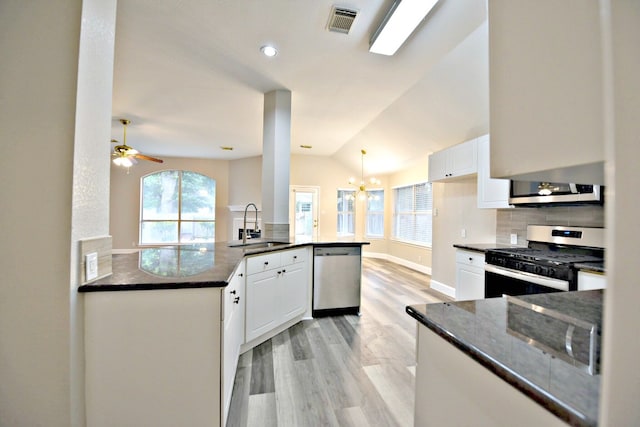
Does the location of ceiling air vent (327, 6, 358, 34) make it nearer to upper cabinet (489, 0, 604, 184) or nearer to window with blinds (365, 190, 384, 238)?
upper cabinet (489, 0, 604, 184)

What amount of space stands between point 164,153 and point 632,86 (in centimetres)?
825

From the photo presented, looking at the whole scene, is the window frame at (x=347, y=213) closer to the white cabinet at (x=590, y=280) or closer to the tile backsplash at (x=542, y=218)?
the tile backsplash at (x=542, y=218)

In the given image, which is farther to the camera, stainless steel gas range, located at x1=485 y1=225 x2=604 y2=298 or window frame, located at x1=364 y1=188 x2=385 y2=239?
window frame, located at x1=364 y1=188 x2=385 y2=239

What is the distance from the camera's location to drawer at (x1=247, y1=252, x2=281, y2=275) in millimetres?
2367

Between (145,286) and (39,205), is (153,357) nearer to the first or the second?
(145,286)

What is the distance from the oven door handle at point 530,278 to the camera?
209 cm

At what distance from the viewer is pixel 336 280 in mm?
3299

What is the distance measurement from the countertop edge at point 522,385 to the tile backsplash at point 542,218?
105 inches

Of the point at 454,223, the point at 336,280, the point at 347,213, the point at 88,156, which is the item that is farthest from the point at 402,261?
the point at 88,156

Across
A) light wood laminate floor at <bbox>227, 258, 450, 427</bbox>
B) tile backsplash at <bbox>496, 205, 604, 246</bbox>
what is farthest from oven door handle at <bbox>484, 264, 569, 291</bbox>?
light wood laminate floor at <bbox>227, 258, 450, 427</bbox>

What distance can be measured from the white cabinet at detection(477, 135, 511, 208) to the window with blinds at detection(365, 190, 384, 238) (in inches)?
178

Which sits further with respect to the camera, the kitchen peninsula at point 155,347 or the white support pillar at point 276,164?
the white support pillar at point 276,164

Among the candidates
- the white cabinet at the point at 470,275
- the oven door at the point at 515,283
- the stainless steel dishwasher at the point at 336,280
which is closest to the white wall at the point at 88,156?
the stainless steel dishwasher at the point at 336,280

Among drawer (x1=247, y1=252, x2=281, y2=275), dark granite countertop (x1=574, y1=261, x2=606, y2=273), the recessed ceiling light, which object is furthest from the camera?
the recessed ceiling light
